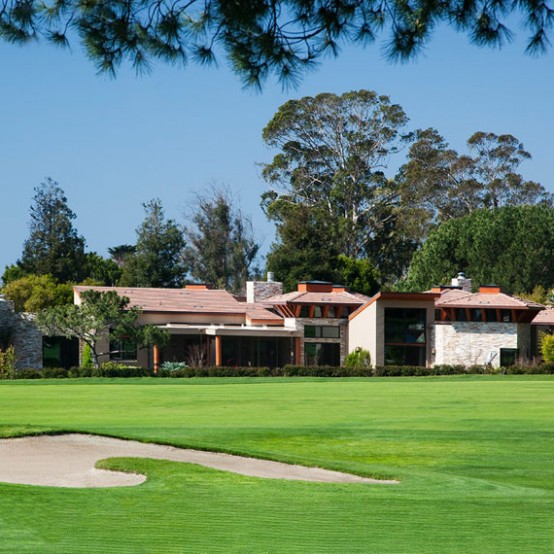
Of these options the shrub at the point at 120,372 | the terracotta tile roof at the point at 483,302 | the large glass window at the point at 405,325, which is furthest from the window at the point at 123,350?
the terracotta tile roof at the point at 483,302

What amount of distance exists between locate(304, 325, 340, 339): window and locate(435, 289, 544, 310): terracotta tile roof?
606 cm

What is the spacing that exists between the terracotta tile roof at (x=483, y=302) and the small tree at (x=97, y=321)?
1692 centimetres

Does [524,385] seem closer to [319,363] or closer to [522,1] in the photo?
[319,363]

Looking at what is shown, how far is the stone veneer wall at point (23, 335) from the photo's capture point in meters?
60.6

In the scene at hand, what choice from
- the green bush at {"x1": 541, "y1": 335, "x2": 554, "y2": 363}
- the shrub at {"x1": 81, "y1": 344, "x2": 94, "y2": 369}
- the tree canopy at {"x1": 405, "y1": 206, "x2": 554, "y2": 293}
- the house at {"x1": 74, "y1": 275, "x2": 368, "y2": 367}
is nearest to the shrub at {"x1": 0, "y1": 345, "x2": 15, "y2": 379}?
the shrub at {"x1": 81, "y1": 344, "x2": 94, "y2": 369}

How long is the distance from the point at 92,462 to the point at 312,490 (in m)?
3.78

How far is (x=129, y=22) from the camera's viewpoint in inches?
513

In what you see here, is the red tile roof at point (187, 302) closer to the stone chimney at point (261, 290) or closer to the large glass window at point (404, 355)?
the stone chimney at point (261, 290)

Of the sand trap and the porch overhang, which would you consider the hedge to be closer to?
the porch overhang

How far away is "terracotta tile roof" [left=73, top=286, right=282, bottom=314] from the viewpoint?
65250 mm

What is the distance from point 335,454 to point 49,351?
45951 mm

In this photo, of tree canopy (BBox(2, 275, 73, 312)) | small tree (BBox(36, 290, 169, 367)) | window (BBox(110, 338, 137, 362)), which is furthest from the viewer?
tree canopy (BBox(2, 275, 73, 312))

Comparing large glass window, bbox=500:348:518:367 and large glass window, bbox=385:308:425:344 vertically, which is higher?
large glass window, bbox=385:308:425:344

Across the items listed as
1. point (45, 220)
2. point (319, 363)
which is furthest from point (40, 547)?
point (45, 220)
